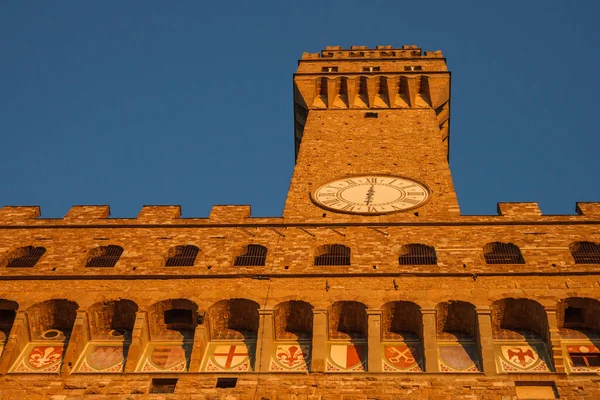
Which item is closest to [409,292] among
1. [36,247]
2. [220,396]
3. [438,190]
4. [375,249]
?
[375,249]

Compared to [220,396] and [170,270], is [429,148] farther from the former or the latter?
[220,396]

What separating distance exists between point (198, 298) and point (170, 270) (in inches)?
59.7

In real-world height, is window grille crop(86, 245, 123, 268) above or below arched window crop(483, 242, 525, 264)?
below

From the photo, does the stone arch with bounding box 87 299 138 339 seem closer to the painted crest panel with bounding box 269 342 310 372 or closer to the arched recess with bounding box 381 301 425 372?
the painted crest panel with bounding box 269 342 310 372

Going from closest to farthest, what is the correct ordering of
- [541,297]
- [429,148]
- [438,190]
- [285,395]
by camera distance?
[285,395]
[541,297]
[438,190]
[429,148]

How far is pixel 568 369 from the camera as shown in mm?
15633

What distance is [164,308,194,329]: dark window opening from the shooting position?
57.7ft

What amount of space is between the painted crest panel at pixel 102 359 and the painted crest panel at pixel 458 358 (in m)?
5.95

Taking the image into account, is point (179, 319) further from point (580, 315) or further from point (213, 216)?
point (580, 315)

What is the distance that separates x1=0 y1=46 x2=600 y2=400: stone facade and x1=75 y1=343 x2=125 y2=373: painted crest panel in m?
0.04

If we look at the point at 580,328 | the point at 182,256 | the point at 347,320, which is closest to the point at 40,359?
the point at 182,256

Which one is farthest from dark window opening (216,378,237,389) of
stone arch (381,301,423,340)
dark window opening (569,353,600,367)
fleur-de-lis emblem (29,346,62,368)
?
dark window opening (569,353,600,367)

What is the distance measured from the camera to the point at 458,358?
52.7ft

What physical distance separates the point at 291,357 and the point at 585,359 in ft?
17.8
